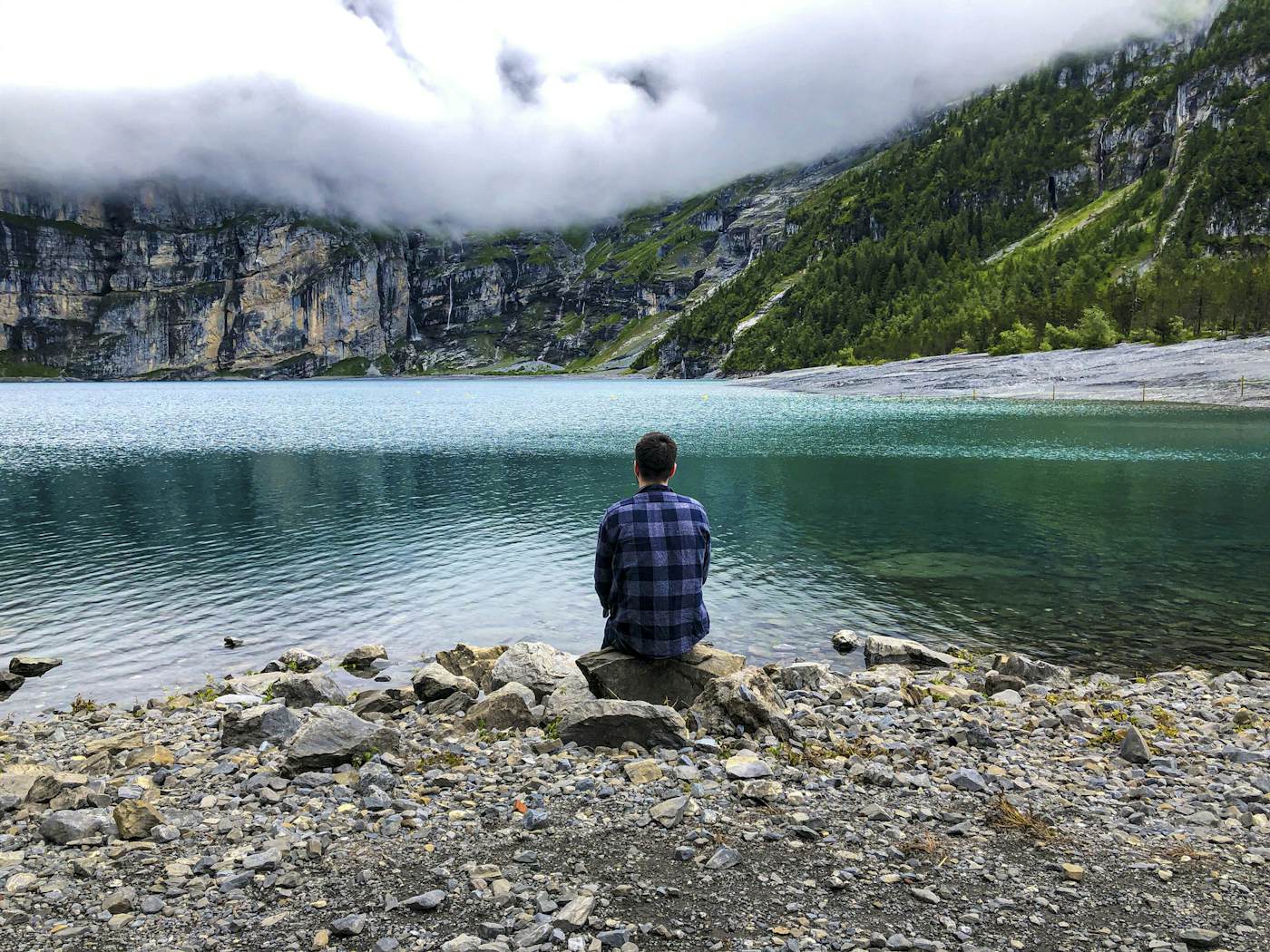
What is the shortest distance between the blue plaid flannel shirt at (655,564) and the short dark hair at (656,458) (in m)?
0.23

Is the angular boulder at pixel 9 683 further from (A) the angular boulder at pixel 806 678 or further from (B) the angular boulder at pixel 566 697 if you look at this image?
(A) the angular boulder at pixel 806 678

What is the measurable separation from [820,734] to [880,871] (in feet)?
13.0

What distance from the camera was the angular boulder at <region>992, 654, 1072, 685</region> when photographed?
1576 centimetres

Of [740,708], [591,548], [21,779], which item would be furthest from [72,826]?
[591,548]

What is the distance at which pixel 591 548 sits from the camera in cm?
3256

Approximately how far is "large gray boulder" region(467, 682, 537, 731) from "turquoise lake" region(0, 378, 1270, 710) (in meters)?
7.93

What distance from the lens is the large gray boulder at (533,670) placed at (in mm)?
14062

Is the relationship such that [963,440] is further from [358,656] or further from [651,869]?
[651,869]

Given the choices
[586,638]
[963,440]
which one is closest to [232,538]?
[586,638]

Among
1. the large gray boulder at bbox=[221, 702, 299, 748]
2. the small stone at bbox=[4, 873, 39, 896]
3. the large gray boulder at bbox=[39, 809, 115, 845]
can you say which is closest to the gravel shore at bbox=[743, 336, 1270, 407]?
the large gray boulder at bbox=[221, 702, 299, 748]

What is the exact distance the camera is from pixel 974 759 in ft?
34.1

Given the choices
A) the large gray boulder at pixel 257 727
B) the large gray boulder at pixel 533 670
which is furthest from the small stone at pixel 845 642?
the large gray boulder at pixel 257 727

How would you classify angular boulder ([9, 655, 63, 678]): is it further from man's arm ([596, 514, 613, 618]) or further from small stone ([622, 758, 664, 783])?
small stone ([622, 758, 664, 783])

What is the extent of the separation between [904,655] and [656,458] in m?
10.1
